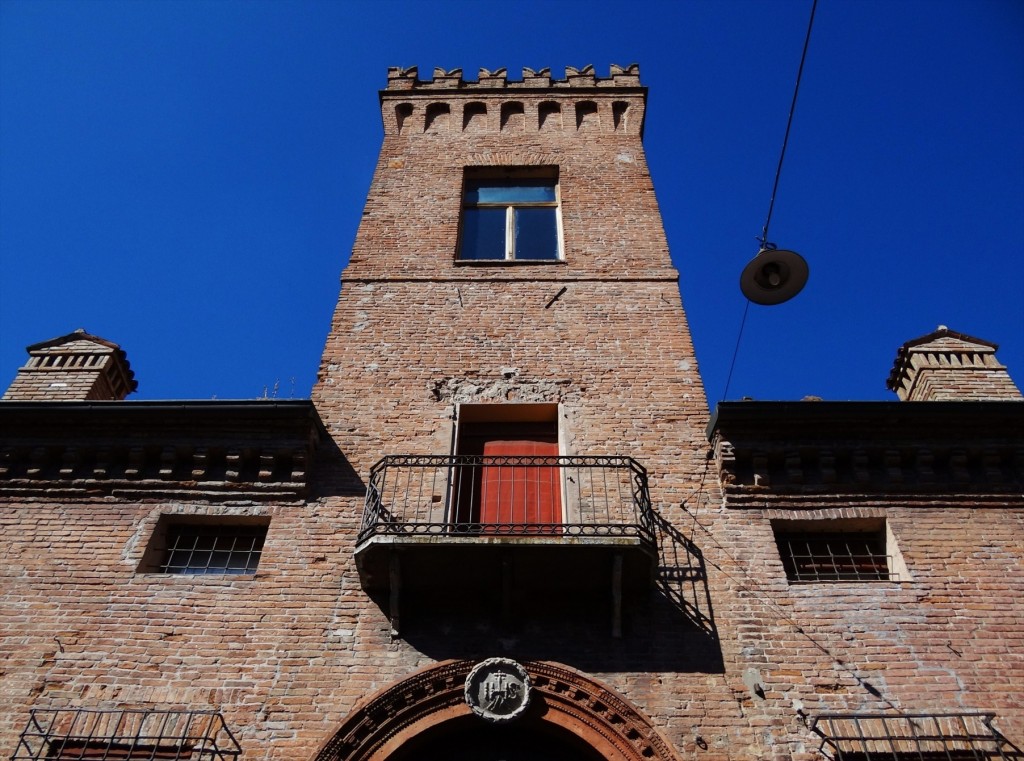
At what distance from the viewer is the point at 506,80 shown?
1647cm

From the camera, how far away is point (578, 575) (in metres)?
7.73

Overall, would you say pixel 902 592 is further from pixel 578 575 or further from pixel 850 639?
pixel 578 575

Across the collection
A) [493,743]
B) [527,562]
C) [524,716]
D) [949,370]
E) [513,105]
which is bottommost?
[493,743]

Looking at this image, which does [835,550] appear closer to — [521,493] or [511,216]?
[521,493]

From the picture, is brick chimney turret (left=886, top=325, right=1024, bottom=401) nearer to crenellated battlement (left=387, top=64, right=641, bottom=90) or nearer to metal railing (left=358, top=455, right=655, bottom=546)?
metal railing (left=358, top=455, right=655, bottom=546)

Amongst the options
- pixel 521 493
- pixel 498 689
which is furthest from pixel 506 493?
pixel 498 689

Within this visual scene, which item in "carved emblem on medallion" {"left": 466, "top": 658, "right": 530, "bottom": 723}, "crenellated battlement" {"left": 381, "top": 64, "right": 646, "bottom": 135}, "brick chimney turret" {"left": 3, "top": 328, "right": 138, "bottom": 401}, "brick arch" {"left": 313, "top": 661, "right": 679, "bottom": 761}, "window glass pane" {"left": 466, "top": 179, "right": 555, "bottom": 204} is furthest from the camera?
"crenellated battlement" {"left": 381, "top": 64, "right": 646, "bottom": 135}

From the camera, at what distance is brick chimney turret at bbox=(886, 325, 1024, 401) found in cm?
1060

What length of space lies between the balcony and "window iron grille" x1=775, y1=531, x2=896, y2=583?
172 centimetres

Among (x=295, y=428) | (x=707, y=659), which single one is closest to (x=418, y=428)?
(x=295, y=428)

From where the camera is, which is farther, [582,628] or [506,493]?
[506,493]

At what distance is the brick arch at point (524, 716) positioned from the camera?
685 cm

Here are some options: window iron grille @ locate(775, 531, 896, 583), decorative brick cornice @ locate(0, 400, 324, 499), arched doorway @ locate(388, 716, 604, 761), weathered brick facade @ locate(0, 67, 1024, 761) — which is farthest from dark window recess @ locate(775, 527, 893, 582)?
decorative brick cornice @ locate(0, 400, 324, 499)

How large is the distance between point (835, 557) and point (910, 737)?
2066 millimetres
